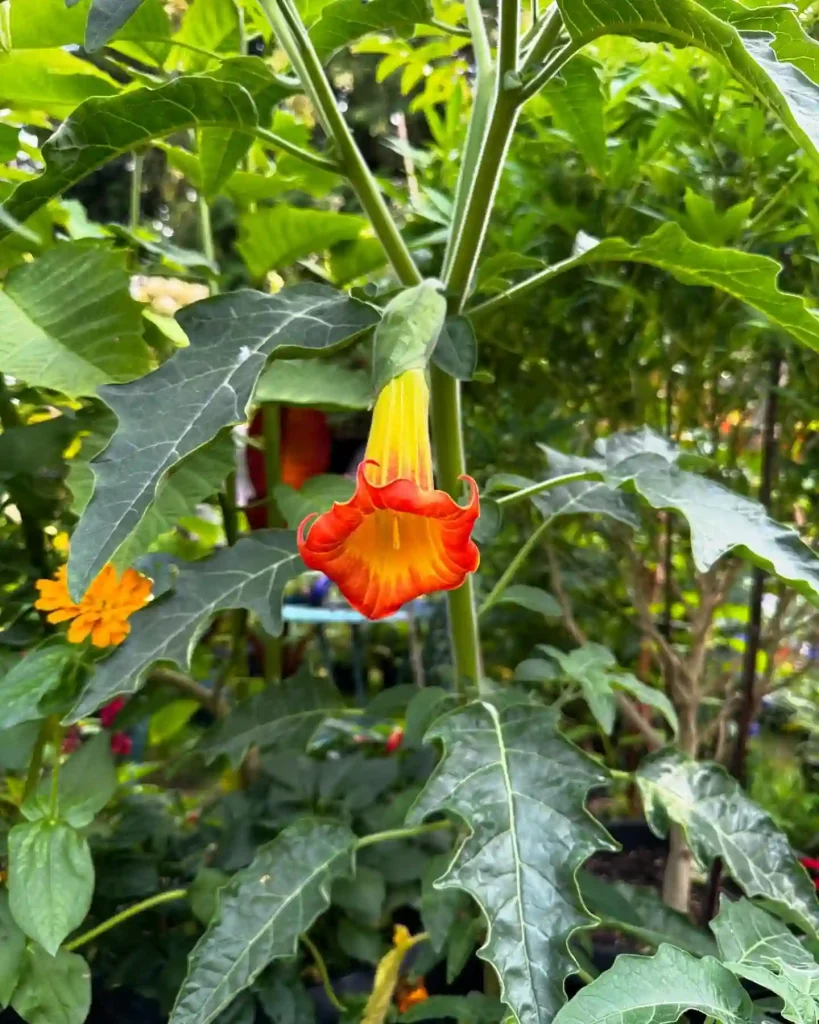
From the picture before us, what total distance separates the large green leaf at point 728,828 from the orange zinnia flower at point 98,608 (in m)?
0.37

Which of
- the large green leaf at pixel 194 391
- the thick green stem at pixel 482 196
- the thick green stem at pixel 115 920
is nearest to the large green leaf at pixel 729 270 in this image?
the thick green stem at pixel 482 196

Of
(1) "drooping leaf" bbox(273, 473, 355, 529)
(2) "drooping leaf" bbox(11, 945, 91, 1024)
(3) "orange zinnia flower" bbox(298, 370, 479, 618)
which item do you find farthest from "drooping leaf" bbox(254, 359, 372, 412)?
(2) "drooping leaf" bbox(11, 945, 91, 1024)

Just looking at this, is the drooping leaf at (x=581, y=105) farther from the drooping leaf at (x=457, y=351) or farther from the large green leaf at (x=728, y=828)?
the large green leaf at (x=728, y=828)

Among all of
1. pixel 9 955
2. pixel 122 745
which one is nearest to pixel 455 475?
pixel 9 955

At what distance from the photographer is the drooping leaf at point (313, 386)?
0.60m

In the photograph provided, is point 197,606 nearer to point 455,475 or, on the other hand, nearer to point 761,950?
point 455,475

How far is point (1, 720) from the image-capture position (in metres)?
0.49

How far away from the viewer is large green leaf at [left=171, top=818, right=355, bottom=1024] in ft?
1.51

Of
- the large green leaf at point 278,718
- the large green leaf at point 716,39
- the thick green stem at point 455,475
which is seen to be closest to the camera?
the large green leaf at point 716,39

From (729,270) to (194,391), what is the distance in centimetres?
30

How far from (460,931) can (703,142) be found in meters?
0.60

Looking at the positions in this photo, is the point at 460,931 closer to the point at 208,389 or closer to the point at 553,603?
the point at 553,603

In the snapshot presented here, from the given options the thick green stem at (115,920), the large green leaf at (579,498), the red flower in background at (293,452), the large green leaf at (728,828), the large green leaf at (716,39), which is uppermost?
the large green leaf at (716,39)

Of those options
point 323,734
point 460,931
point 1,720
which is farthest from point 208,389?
point 323,734
